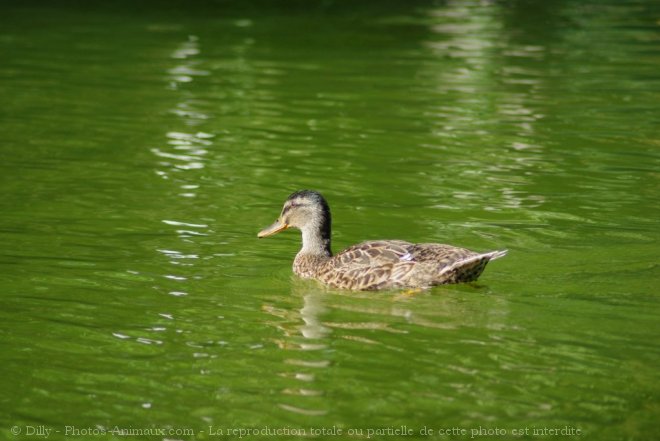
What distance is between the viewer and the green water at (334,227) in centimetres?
774

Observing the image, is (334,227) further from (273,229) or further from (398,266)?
(398,266)

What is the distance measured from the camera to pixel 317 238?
35.7 feet

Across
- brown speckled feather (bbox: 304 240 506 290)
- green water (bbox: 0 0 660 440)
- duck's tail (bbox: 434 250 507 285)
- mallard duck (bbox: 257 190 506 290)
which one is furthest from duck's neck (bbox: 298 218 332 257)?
duck's tail (bbox: 434 250 507 285)

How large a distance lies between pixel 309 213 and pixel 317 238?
0.69ft

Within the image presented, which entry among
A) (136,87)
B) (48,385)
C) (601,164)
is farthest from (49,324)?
(136,87)

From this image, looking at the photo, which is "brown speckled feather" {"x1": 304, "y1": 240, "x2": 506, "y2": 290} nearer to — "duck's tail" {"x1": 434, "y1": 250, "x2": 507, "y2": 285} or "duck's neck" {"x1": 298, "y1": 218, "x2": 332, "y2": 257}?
"duck's tail" {"x1": 434, "y1": 250, "x2": 507, "y2": 285}

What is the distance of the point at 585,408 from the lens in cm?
751

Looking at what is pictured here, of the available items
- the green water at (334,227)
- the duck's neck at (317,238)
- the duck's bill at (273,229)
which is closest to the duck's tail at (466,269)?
the green water at (334,227)

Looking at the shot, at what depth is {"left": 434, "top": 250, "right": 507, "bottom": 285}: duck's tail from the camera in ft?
31.2

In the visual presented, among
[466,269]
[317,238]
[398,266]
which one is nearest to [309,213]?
[317,238]

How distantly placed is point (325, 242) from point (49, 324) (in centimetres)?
261

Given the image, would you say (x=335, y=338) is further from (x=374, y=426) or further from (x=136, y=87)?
(x=136, y=87)

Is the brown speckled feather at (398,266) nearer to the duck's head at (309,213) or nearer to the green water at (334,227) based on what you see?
the green water at (334,227)

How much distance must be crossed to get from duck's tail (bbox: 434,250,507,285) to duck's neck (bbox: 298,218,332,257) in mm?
1317
